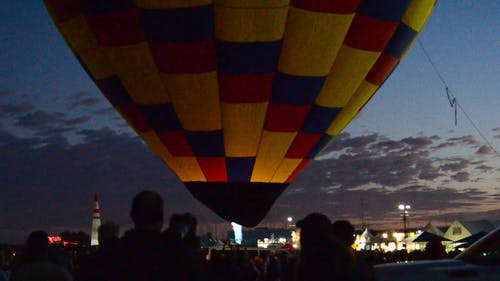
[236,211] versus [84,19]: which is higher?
[84,19]

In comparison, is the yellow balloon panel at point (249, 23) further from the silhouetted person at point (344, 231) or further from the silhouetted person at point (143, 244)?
the silhouetted person at point (143, 244)

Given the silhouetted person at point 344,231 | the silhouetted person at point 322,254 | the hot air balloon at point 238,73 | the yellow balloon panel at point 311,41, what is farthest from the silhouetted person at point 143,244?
the yellow balloon panel at point 311,41

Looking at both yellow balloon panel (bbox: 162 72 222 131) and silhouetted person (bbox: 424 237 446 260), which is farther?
yellow balloon panel (bbox: 162 72 222 131)

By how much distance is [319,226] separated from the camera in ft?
11.1

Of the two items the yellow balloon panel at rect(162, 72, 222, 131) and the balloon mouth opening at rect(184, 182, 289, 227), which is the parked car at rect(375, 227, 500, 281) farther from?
the balloon mouth opening at rect(184, 182, 289, 227)

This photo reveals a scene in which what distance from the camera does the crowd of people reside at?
2.65 metres

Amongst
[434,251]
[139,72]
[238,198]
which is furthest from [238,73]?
[434,251]

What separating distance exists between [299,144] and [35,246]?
366 inches

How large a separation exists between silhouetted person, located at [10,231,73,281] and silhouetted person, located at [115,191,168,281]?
1.58 metres

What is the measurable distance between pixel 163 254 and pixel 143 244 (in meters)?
0.08

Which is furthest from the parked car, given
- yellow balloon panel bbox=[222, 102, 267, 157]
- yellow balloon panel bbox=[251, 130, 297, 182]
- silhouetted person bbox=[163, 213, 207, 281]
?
yellow balloon panel bbox=[251, 130, 297, 182]

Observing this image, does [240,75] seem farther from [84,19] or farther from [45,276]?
[45,276]

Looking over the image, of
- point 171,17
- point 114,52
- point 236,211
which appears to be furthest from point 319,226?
point 236,211

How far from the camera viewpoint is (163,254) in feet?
→ 8.63
